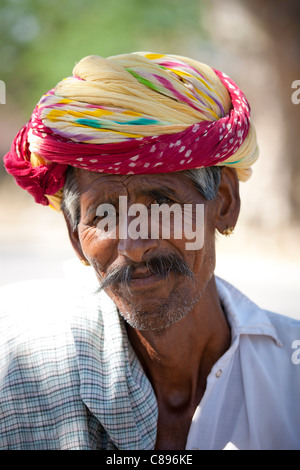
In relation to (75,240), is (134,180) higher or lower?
higher

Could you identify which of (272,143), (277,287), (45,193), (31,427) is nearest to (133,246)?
(45,193)

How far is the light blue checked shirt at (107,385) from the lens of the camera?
2.51 meters

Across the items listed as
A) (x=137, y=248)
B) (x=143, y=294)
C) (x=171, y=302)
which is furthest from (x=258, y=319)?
(x=137, y=248)

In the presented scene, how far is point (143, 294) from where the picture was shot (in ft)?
8.09

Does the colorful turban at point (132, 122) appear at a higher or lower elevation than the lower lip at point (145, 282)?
higher

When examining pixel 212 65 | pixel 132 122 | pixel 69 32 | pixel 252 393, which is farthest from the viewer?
pixel 69 32

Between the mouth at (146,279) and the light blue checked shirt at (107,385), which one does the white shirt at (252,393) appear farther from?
the mouth at (146,279)

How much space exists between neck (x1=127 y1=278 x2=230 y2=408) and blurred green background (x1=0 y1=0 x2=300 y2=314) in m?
4.12

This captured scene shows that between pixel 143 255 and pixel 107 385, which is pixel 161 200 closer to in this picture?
pixel 143 255

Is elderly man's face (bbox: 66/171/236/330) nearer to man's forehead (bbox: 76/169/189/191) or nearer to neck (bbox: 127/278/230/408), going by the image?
man's forehead (bbox: 76/169/189/191)

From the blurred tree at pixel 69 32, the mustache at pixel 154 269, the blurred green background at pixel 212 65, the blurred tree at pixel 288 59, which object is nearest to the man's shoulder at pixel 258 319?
the mustache at pixel 154 269

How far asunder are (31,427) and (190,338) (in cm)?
73

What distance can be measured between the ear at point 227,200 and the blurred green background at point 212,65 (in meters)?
4.14

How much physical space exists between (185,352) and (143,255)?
21.7 inches
